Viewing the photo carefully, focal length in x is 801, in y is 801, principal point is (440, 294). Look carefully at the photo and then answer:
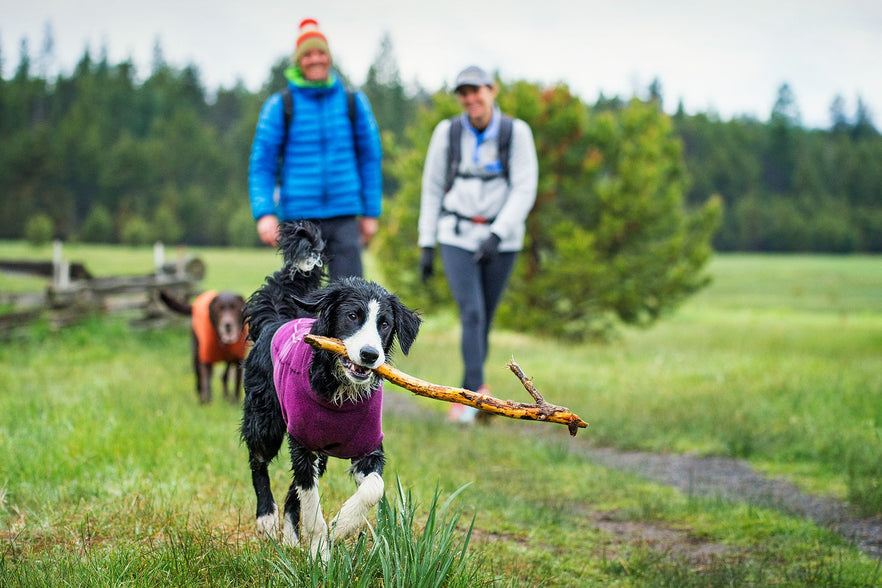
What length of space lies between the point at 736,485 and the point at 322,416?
11.6 ft

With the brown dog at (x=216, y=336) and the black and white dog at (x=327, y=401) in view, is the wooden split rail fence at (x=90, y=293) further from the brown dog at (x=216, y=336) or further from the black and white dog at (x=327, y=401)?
the black and white dog at (x=327, y=401)

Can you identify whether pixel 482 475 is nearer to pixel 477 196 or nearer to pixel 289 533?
pixel 289 533

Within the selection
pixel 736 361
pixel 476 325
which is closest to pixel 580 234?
pixel 736 361

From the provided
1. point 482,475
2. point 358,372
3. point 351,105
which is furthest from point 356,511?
point 351,105

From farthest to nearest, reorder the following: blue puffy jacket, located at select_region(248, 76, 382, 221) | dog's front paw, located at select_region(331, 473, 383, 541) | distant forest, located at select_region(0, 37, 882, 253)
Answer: distant forest, located at select_region(0, 37, 882, 253), blue puffy jacket, located at select_region(248, 76, 382, 221), dog's front paw, located at select_region(331, 473, 383, 541)

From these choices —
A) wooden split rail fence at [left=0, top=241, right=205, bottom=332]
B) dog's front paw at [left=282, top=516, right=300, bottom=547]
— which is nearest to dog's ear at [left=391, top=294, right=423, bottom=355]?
dog's front paw at [left=282, top=516, right=300, bottom=547]

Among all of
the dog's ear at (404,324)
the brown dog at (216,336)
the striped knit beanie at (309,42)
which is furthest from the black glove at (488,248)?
the dog's ear at (404,324)

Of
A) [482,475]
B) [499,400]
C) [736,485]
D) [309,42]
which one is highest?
[309,42]

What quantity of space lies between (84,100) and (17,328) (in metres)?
54.7

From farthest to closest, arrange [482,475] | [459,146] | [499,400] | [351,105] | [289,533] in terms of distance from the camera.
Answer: [459,146], [351,105], [482,475], [289,533], [499,400]

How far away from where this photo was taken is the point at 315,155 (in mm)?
5457

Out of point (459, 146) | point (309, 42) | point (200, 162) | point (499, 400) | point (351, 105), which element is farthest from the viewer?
point (200, 162)

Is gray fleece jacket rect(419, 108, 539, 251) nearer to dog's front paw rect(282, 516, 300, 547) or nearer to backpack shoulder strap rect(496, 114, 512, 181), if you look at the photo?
backpack shoulder strap rect(496, 114, 512, 181)

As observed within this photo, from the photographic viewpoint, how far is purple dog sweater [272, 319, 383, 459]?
3113 millimetres
